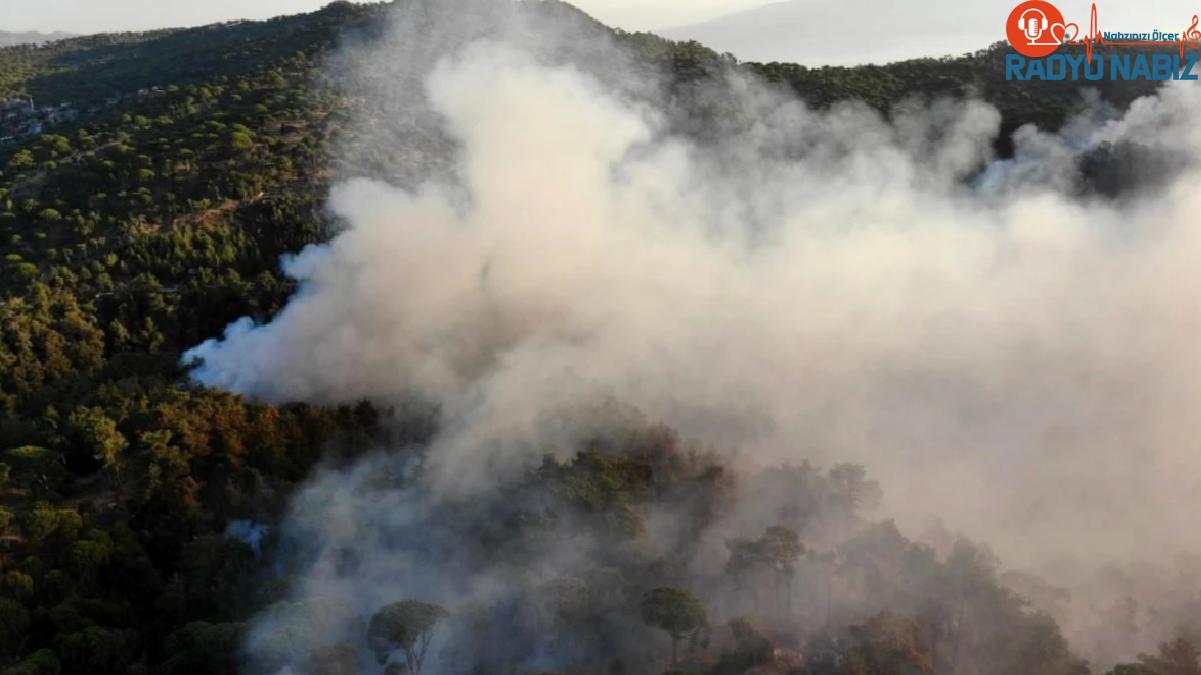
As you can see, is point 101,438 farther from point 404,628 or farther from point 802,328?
point 802,328

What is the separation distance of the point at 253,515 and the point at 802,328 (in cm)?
1944

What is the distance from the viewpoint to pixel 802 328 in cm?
3094

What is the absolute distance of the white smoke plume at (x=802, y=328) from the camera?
24.2 metres

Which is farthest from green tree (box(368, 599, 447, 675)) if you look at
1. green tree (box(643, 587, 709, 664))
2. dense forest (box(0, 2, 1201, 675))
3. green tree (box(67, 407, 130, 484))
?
green tree (box(67, 407, 130, 484))

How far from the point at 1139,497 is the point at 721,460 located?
37.0 feet

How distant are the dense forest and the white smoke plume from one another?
2329mm

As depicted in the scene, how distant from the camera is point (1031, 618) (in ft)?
57.8

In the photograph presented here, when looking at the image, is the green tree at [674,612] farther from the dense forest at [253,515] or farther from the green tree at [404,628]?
the green tree at [404,628]

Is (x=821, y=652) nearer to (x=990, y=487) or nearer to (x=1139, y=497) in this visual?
(x=990, y=487)

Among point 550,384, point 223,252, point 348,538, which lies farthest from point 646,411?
point 223,252

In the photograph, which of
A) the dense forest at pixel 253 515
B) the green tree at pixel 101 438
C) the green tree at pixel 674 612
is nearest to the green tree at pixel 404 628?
the dense forest at pixel 253 515

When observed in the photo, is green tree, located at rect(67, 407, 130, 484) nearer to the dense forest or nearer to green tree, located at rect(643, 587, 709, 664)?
the dense forest

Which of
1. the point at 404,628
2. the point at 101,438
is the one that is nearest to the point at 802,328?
the point at 404,628

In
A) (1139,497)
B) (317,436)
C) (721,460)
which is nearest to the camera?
(1139,497)
